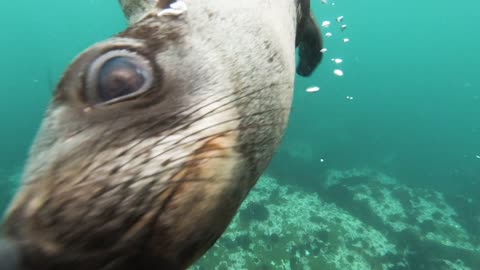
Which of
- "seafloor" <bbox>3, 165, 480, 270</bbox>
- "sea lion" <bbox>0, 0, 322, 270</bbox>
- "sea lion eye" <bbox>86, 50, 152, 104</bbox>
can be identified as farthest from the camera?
"seafloor" <bbox>3, 165, 480, 270</bbox>

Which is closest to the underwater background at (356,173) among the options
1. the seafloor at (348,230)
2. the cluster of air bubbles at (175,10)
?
the seafloor at (348,230)

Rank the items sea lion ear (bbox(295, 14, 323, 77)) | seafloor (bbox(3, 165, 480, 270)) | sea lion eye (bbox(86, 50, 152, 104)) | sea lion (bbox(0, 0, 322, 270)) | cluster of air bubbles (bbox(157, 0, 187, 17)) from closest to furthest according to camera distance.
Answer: sea lion (bbox(0, 0, 322, 270)) → sea lion eye (bbox(86, 50, 152, 104)) → cluster of air bubbles (bbox(157, 0, 187, 17)) → sea lion ear (bbox(295, 14, 323, 77)) → seafloor (bbox(3, 165, 480, 270))

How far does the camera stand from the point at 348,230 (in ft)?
48.6

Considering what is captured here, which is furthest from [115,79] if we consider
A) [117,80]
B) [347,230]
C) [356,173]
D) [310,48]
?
[356,173]

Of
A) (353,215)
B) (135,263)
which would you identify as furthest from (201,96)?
(353,215)

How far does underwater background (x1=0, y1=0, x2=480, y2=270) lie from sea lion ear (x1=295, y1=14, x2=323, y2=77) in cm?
392

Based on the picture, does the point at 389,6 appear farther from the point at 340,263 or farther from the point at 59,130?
the point at 59,130

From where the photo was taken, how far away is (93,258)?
2.79 ft

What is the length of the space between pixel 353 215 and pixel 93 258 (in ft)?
54.1

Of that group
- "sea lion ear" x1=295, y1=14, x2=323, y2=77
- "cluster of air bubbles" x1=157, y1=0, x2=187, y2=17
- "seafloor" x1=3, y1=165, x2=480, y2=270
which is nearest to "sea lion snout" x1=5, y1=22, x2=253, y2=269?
"cluster of air bubbles" x1=157, y1=0, x2=187, y2=17

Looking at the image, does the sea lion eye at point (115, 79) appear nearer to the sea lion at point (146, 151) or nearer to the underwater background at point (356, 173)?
the sea lion at point (146, 151)

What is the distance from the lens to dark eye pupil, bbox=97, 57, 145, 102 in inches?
42.0

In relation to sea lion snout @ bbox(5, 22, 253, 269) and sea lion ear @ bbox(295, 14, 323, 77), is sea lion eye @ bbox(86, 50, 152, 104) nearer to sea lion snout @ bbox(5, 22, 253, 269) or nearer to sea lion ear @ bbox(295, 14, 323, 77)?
sea lion snout @ bbox(5, 22, 253, 269)

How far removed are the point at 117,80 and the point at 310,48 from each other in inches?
132
